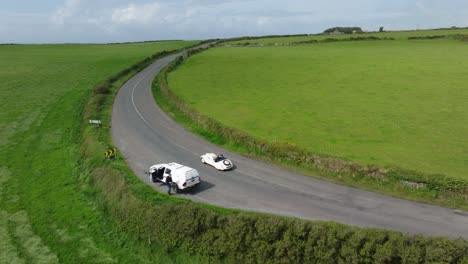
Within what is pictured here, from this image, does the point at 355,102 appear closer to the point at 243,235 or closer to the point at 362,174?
the point at 362,174

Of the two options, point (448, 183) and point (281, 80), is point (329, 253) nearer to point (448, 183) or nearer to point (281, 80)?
point (448, 183)

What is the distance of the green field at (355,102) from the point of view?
3898 cm

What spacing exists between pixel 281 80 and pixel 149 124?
3264 centimetres

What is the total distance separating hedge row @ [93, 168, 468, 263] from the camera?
21266 mm

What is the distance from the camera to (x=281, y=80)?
78188mm

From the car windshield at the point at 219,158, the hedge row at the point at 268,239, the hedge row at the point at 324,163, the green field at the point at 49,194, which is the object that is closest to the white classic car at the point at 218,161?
the car windshield at the point at 219,158

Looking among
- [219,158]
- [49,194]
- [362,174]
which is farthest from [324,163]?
[49,194]

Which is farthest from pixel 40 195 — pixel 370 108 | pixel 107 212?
pixel 370 108

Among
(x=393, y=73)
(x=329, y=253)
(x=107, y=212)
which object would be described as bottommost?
(x=107, y=212)

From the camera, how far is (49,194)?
3850 cm

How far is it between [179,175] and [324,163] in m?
14.2

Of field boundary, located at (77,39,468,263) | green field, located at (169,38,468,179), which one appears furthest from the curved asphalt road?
green field, located at (169,38,468,179)

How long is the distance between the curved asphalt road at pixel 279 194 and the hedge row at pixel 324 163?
1.75 m

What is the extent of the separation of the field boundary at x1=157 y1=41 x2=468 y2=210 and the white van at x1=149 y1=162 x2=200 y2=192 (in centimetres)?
952
